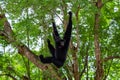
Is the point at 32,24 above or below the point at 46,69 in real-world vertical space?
above

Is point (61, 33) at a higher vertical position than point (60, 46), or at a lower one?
lower

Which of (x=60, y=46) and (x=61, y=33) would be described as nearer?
(x=60, y=46)

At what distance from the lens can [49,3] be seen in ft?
29.3

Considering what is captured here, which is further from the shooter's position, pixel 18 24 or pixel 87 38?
pixel 87 38

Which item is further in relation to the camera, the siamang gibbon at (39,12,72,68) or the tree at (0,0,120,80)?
the tree at (0,0,120,80)

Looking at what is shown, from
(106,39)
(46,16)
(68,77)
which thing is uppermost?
(46,16)

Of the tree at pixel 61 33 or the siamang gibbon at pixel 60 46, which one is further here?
the tree at pixel 61 33

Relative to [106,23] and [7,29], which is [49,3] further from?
[106,23]

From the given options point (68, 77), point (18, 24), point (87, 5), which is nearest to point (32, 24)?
point (18, 24)

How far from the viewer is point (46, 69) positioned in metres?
11.2

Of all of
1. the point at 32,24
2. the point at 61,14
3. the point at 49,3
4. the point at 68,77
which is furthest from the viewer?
the point at 68,77

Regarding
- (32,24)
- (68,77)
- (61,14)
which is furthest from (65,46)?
(68,77)

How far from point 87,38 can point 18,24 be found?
11.7 ft

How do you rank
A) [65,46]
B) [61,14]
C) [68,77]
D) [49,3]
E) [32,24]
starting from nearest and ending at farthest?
[65,46] < [49,3] < [61,14] < [32,24] < [68,77]
